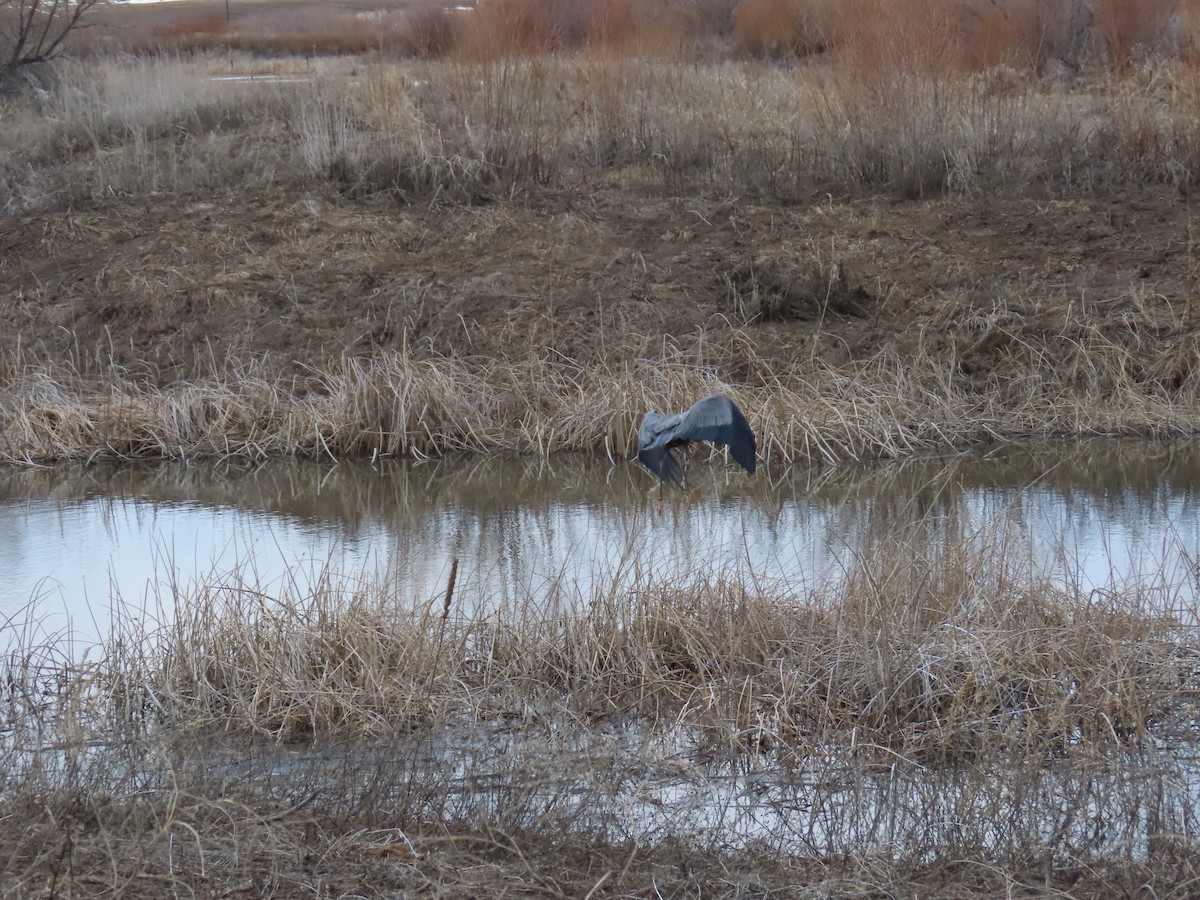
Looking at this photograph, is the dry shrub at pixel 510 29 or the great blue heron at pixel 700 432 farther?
the dry shrub at pixel 510 29

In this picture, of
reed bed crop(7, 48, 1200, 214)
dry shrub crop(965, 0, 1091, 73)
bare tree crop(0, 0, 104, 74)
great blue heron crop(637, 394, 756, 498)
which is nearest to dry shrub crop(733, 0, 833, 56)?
dry shrub crop(965, 0, 1091, 73)

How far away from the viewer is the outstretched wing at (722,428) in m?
4.96

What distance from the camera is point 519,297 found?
1105cm

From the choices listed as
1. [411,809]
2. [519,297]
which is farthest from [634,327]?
[411,809]

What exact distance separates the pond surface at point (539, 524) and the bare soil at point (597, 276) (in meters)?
1.66

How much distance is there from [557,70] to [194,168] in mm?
3735

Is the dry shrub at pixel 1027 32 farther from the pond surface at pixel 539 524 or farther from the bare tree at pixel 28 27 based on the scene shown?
the bare tree at pixel 28 27

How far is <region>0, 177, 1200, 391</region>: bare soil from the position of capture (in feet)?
34.1

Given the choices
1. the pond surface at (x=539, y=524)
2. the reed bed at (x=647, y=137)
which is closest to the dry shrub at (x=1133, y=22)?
the reed bed at (x=647, y=137)

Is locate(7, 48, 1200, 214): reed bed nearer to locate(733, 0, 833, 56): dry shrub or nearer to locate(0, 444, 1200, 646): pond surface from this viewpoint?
locate(733, 0, 833, 56): dry shrub

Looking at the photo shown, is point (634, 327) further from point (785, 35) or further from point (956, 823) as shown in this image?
point (785, 35)

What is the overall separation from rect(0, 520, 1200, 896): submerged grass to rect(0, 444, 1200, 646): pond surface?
30 cm

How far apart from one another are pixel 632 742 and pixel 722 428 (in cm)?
121

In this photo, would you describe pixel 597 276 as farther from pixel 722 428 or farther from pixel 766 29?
pixel 766 29
